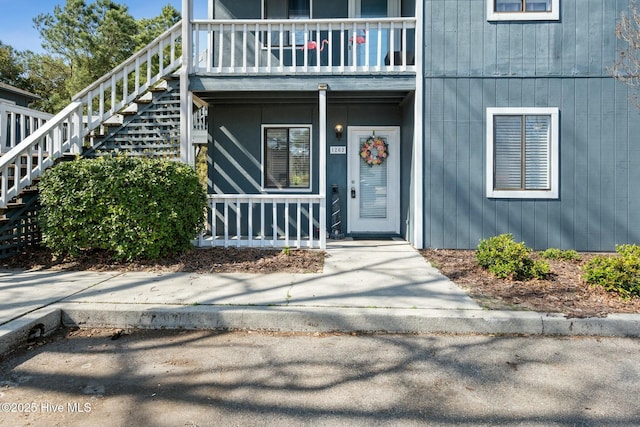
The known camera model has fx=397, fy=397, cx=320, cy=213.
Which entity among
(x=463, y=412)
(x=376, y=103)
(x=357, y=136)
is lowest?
(x=463, y=412)

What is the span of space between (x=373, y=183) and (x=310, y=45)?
3.18 meters

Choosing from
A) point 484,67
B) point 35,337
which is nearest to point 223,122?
point 484,67

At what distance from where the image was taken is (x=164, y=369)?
9.64 ft

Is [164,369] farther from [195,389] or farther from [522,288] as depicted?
[522,288]

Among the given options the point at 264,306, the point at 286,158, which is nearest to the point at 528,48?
the point at 286,158

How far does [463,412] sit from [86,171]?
5.60m

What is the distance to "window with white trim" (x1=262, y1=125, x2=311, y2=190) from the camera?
8828 mm

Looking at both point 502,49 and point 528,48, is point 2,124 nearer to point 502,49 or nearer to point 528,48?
point 502,49

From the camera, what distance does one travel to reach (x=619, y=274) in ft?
13.8

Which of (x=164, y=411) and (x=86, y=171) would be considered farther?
(x=86, y=171)

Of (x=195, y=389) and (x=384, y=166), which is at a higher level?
(x=384, y=166)

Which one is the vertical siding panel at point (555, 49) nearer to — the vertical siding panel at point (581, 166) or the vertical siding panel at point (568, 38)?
the vertical siding panel at point (568, 38)

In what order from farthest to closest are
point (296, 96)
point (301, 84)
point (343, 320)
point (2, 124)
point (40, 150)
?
point (296, 96) → point (2, 124) → point (301, 84) → point (40, 150) → point (343, 320)

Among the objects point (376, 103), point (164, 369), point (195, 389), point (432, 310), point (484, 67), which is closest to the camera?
point (195, 389)
